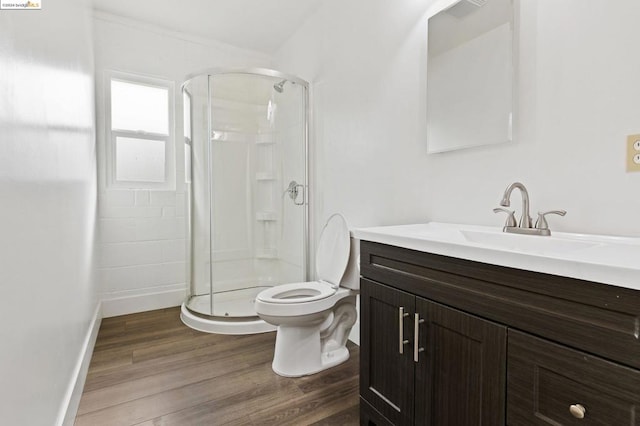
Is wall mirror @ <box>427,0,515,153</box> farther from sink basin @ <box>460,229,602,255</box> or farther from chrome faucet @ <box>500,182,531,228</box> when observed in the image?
sink basin @ <box>460,229,602,255</box>

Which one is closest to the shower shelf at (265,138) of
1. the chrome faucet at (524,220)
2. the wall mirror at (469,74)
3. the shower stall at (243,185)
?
the shower stall at (243,185)

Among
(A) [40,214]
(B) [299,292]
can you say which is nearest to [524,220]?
(B) [299,292]

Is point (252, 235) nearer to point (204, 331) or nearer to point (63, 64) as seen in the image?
point (204, 331)

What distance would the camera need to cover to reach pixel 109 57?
281 centimetres

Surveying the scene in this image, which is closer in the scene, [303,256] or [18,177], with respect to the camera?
[18,177]

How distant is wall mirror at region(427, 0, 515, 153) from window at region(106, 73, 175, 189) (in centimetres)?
247

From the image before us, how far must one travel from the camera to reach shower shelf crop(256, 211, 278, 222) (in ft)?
9.70

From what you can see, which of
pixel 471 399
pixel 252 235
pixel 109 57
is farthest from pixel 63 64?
pixel 471 399

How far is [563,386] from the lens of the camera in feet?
2.52

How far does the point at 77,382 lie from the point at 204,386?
1.99ft

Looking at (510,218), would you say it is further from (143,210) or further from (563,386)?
(143,210)

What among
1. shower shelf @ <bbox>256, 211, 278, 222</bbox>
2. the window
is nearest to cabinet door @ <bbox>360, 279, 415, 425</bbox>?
shower shelf @ <bbox>256, 211, 278, 222</bbox>

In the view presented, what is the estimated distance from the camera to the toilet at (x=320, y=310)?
183 centimetres

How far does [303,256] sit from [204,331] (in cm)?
98
